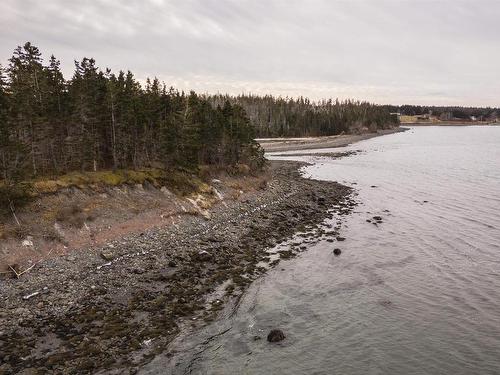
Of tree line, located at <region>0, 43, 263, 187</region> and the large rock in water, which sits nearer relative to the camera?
the large rock in water

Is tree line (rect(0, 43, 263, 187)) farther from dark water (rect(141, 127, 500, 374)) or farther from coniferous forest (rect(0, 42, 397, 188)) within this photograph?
dark water (rect(141, 127, 500, 374))

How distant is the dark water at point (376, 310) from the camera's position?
1823 centimetres

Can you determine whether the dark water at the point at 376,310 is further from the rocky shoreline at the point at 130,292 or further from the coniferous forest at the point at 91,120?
the coniferous forest at the point at 91,120

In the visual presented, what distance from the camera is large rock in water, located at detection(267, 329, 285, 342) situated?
65.8ft

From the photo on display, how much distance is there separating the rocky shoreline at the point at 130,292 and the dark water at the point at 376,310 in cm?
169

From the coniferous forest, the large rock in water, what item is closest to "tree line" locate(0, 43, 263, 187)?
the coniferous forest

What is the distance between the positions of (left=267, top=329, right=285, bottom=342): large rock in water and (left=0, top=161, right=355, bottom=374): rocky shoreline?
3.76 metres

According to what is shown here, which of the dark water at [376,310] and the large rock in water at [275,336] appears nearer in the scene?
the dark water at [376,310]

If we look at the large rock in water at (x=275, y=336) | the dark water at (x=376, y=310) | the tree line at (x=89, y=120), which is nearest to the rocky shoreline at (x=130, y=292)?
the dark water at (x=376, y=310)

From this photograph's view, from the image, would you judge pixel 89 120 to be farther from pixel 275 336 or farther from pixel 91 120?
pixel 275 336

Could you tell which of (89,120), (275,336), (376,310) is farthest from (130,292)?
(89,120)

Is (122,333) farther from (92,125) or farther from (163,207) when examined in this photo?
(92,125)

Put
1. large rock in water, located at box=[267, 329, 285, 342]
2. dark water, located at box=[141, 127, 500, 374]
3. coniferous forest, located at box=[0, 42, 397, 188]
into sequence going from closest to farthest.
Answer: dark water, located at box=[141, 127, 500, 374] < large rock in water, located at box=[267, 329, 285, 342] < coniferous forest, located at box=[0, 42, 397, 188]

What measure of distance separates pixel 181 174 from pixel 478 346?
34.9m
